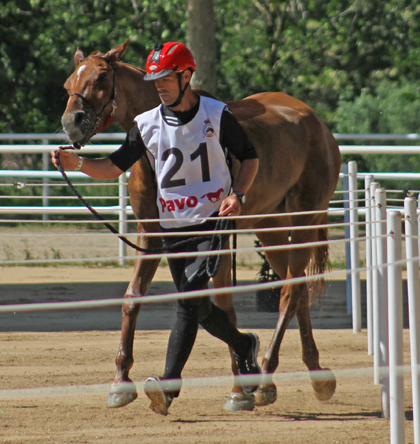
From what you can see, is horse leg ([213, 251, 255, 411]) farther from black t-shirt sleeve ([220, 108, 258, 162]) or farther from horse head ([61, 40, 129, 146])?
horse head ([61, 40, 129, 146])

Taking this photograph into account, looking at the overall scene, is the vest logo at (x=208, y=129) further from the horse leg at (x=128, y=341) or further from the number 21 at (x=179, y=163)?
the horse leg at (x=128, y=341)

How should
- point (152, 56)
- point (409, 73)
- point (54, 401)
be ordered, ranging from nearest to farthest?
point (152, 56), point (54, 401), point (409, 73)

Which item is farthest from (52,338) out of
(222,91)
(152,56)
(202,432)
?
(222,91)

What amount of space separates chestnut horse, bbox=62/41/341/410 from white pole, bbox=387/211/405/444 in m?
0.64

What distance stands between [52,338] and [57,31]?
961 cm

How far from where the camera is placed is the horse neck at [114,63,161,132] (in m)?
4.06

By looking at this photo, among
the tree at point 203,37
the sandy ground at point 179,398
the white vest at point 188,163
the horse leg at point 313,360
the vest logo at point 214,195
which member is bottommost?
the sandy ground at point 179,398

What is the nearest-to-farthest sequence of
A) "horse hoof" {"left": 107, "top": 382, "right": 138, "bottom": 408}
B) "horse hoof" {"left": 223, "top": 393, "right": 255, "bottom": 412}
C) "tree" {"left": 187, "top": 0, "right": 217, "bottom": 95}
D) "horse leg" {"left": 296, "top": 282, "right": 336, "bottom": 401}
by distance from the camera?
"horse hoof" {"left": 107, "top": 382, "right": 138, "bottom": 408} < "horse hoof" {"left": 223, "top": 393, "right": 255, "bottom": 412} < "horse leg" {"left": 296, "top": 282, "right": 336, "bottom": 401} < "tree" {"left": 187, "top": 0, "right": 217, "bottom": 95}

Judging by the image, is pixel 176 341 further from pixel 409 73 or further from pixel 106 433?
pixel 409 73

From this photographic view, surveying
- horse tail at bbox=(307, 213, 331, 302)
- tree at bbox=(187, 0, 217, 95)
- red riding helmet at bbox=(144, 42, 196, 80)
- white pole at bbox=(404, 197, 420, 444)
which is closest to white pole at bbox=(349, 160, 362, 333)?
horse tail at bbox=(307, 213, 331, 302)

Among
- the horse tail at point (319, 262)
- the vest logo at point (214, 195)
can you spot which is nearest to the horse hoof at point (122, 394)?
the vest logo at point (214, 195)

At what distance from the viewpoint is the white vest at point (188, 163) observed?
3.41m

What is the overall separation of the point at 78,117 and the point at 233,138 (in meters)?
0.85

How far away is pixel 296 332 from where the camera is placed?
19.6 ft
